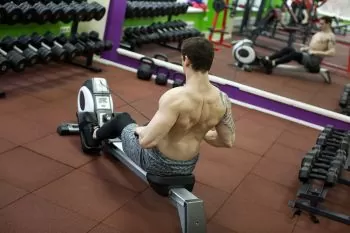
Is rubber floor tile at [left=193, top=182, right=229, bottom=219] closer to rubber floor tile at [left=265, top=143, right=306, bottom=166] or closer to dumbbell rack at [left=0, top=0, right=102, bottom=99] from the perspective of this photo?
rubber floor tile at [left=265, top=143, right=306, bottom=166]

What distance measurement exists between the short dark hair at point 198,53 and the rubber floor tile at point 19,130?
1.49 metres

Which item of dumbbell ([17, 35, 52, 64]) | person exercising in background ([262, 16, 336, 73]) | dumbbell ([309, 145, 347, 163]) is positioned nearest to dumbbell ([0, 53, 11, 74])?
dumbbell ([17, 35, 52, 64])

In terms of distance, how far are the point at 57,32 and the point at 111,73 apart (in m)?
0.80

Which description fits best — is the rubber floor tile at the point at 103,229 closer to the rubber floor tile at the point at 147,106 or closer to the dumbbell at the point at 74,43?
the rubber floor tile at the point at 147,106

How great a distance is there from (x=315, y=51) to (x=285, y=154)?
242cm

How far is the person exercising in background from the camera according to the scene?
5.65 m

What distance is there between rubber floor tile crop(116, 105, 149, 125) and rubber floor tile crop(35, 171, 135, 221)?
1154 mm

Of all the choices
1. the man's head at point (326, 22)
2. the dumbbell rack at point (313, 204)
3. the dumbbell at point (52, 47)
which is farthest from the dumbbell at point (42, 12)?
the man's head at point (326, 22)

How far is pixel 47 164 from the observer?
286cm

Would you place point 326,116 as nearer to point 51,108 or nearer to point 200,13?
point 51,108

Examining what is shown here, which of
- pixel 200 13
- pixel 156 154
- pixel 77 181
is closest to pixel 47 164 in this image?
pixel 77 181

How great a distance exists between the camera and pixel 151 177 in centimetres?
241

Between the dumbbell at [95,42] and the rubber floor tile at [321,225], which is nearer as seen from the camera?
the rubber floor tile at [321,225]

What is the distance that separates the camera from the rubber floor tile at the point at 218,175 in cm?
307
